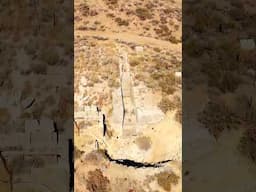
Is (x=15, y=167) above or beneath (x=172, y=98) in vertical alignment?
beneath

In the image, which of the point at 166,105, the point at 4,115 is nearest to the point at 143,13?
the point at 166,105

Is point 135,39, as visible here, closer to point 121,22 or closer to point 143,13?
point 121,22

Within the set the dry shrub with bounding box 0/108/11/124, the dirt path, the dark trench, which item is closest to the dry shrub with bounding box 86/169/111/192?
the dark trench

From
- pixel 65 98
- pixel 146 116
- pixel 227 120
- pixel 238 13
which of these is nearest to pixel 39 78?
pixel 65 98

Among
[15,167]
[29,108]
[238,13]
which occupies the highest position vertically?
[238,13]

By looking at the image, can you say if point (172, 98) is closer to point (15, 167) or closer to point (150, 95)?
point (150, 95)

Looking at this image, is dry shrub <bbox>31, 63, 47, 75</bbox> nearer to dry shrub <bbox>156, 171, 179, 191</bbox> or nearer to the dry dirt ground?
the dry dirt ground
